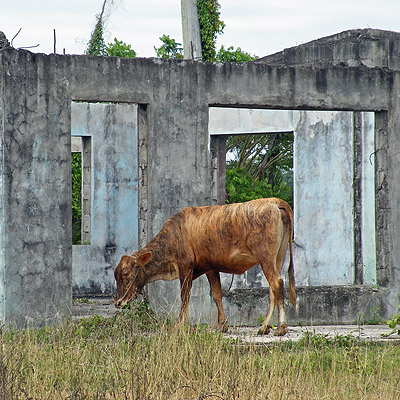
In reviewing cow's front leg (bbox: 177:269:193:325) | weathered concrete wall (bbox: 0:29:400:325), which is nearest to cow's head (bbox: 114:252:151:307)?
cow's front leg (bbox: 177:269:193:325)

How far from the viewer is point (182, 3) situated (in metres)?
17.1

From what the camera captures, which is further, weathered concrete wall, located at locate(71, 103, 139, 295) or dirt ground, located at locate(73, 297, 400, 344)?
weathered concrete wall, located at locate(71, 103, 139, 295)

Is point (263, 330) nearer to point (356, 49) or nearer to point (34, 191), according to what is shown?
point (34, 191)

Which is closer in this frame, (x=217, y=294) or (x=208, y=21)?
(x=217, y=294)

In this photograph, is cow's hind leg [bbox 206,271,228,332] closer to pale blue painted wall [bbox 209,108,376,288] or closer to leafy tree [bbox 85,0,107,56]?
pale blue painted wall [bbox 209,108,376,288]

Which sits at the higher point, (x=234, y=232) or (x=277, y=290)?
(x=234, y=232)

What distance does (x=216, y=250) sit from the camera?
31.3 ft

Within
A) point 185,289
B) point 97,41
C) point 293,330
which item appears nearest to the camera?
point 185,289

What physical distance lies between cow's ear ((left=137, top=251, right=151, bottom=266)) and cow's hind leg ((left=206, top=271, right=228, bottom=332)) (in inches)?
28.3

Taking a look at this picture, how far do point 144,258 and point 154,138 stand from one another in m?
1.58

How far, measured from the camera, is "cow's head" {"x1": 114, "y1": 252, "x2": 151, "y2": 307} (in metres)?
9.46

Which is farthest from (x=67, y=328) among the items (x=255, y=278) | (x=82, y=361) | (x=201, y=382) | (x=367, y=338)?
(x=255, y=278)

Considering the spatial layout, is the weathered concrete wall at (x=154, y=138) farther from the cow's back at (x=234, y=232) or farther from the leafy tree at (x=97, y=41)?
the leafy tree at (x=97, y=41)

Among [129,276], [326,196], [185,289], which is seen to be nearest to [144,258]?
[129,276]
